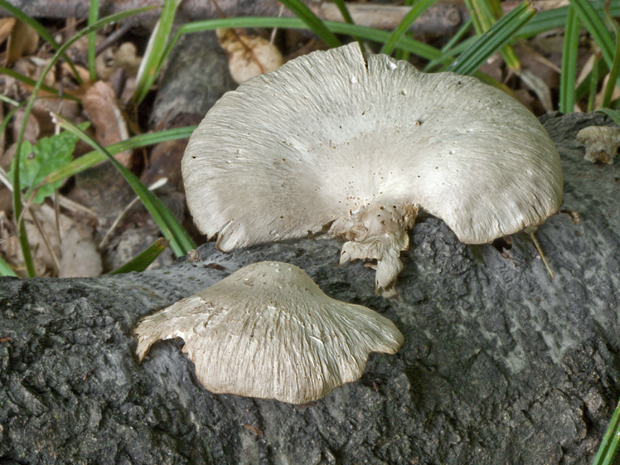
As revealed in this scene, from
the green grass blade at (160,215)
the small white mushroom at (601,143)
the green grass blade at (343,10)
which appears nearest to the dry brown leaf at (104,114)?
the green grass blade at (160,215)

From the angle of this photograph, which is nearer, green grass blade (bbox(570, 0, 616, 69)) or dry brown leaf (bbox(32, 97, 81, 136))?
green grass blade (bbox(570, 0, 616, 69))

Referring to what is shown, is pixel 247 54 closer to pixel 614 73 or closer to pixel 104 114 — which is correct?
pixel 104 114

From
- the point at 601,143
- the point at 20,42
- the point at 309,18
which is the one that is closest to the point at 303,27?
the point at 309,18

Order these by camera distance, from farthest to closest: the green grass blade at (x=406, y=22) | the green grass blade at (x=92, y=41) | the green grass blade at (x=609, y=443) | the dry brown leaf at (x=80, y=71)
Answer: the dry brown leaf at (x=80, y=71)
the green grass blade at (x=92, y=41)
the green grass blade at (x=406, y=22)
the green grass blade at (x=609, y=443)

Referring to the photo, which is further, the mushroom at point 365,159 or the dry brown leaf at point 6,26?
the dry brown leaf at point 6,26

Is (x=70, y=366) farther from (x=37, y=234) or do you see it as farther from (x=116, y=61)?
(x=116, y=61)

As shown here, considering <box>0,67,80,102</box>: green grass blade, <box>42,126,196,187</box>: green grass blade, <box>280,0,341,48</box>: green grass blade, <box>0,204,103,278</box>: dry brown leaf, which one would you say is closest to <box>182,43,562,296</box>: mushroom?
<box>42,126,196,187</box>: green grass blade

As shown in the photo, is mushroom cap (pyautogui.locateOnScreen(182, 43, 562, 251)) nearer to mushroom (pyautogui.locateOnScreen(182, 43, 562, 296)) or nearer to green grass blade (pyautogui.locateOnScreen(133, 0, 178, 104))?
mushroom (pyautogui.locateOnScreen(182, 43, 562, 296))

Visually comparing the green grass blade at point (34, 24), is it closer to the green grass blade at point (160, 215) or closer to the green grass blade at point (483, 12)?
the green grass blade at point (160, 215)
